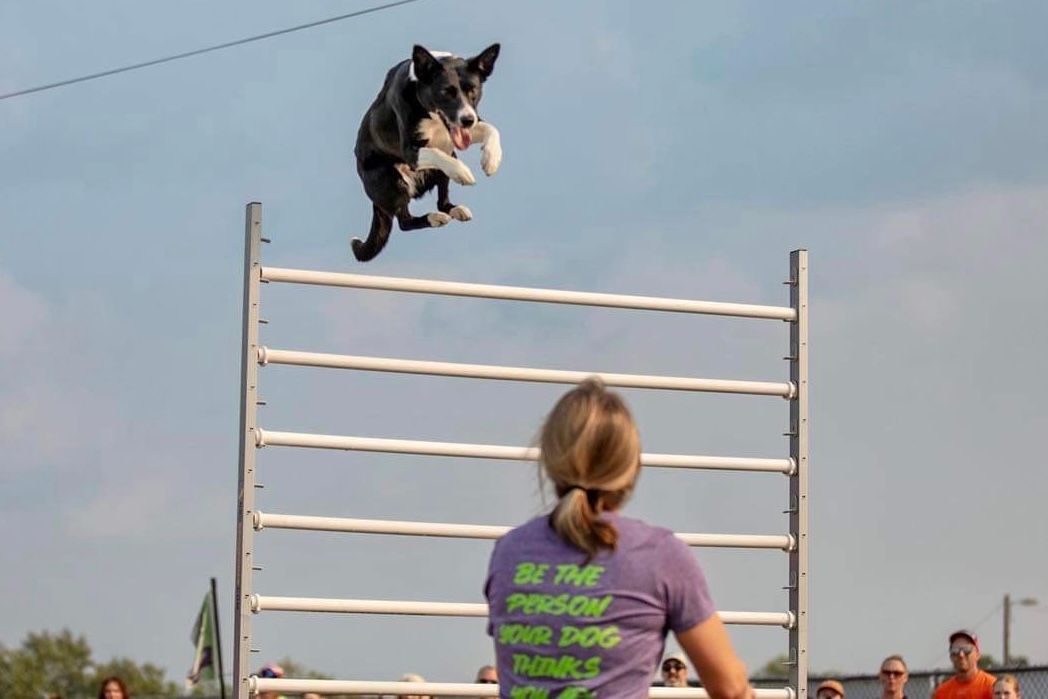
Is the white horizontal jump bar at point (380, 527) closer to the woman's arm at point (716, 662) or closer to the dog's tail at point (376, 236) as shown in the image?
the dog's tail at point (376, 236)

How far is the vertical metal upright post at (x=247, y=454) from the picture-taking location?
663 cm

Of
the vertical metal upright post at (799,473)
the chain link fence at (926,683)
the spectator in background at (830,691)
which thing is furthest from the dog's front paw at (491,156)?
the chain link fence at (926,683)

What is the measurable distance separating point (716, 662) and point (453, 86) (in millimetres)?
4090

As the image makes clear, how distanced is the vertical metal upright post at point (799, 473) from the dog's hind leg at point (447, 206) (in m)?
1.47

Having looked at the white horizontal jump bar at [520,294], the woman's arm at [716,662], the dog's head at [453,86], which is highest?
the dog's head at [453,86]

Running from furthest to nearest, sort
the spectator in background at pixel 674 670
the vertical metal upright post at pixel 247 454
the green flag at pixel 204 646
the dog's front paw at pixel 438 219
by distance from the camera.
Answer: the green flag at pixel 204 646 → the spectator in background at pixel 674 670 → the dog's front paw at pixel 438 219 → the vertical metal upright post at pixel 247 454

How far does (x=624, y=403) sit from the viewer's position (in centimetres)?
294

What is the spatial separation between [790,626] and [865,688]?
5.07 m

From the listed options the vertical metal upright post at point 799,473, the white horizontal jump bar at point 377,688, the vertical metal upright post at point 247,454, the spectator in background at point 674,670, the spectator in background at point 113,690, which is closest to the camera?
the white horizontal jump bar at point 377,688

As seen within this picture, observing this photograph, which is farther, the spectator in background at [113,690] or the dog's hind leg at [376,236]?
the spectator in background at [113,690]

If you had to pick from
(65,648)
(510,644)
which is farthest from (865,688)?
(65,648)

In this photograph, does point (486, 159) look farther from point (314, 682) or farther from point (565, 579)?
point (565, 579)

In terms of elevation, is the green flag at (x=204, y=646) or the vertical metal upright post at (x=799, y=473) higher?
the vertical metal upright post at (x=799, y=473)

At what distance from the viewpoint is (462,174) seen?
674 centimetres
